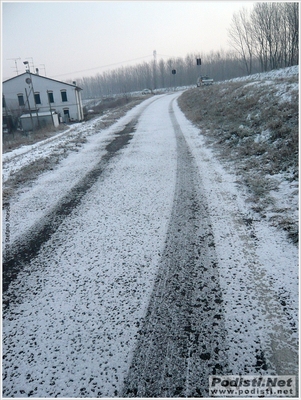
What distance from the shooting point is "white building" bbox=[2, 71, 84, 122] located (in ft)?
115

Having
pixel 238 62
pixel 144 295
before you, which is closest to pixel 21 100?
pixel 144 295

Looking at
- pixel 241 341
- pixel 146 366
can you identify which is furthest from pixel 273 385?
pixel 146 366

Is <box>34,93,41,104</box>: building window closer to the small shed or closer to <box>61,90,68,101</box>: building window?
<box>61,90,68,101</box>: building window

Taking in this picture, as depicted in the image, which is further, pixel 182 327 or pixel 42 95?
pixel 42 95

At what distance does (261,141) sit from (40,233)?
5.98 metres

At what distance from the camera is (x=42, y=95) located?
35500 mm

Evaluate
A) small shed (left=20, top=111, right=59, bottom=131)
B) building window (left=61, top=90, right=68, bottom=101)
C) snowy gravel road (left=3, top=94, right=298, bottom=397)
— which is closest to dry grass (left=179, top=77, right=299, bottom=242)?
snowy gravel road (left=3, top=94, right=298, bottom=397)

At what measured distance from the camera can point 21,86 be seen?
116 feet

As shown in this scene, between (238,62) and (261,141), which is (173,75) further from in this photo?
(261,141)

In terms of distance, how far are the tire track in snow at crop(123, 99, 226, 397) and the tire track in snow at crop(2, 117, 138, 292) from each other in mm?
1689

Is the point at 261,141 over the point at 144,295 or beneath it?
over

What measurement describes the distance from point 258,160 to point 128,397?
18.0 feet

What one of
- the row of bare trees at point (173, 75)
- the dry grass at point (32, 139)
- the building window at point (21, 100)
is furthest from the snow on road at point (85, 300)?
the row of bare trees at point (173, 75)

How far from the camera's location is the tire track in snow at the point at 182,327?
1.74 m
